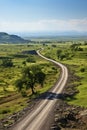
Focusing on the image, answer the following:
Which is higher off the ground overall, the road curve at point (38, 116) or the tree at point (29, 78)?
the tree at point (29, 78)

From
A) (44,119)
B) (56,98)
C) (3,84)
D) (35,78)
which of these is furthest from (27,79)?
(44,119)

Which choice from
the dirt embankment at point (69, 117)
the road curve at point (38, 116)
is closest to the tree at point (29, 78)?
the road curve at point (38, 116)

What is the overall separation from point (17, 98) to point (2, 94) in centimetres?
1265

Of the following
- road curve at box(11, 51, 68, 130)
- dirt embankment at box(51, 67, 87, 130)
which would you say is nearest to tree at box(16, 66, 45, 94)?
road curve at box(11, 51, 68, 130)

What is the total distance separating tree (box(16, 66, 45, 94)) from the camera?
115631mm

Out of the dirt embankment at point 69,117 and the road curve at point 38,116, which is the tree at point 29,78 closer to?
the road curve at point 38,116

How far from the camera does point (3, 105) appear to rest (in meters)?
99.6

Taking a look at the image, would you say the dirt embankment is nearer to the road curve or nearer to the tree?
the road curve

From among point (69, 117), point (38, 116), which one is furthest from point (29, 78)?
point (69, 117)

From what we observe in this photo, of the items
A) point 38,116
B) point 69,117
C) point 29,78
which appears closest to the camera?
point 69,117

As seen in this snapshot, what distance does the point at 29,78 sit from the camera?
117m

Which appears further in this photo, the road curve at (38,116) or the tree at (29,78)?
the tree at (29,78)

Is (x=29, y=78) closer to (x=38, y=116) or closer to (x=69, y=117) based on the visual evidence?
(x=38, y=116)

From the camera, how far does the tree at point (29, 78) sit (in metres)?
116
